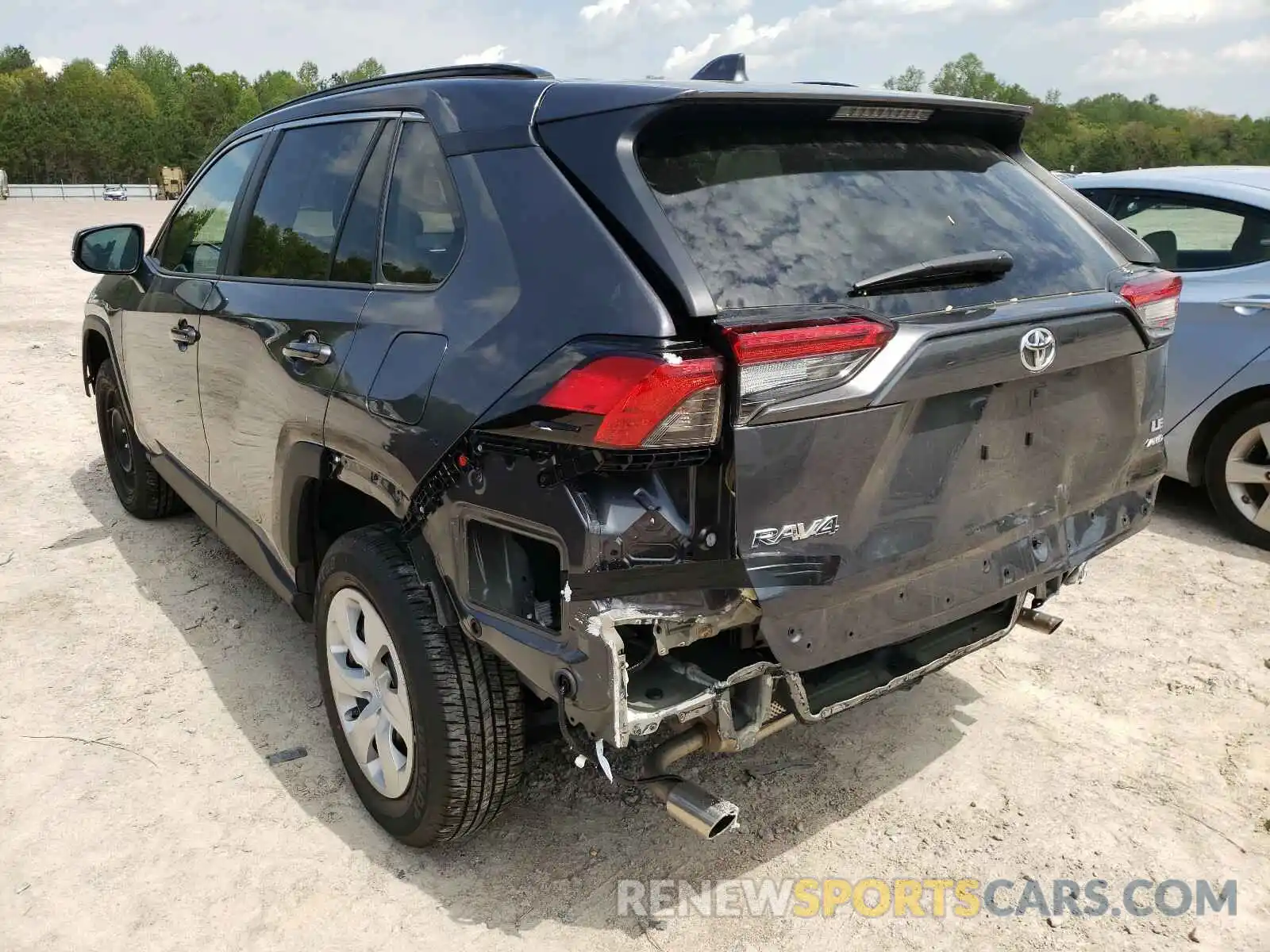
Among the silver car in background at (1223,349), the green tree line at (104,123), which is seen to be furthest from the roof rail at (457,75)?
the green tree line at (104,123)

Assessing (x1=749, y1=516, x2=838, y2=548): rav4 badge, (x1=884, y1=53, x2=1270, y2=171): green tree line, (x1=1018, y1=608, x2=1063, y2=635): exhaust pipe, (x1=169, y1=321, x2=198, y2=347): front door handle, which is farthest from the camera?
(x1=884, y1=53, x2=1270, y2=171): green tree line

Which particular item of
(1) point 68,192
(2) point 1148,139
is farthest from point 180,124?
(2) point 1148,139

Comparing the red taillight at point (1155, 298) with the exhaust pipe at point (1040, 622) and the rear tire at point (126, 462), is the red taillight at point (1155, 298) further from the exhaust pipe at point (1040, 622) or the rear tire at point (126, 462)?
the rear tire at point (126, 462)

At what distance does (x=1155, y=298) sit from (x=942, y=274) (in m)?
0.87

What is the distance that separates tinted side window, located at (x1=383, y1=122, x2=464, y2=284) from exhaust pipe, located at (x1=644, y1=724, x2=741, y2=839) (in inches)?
49.4

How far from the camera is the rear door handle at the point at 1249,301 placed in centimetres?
469

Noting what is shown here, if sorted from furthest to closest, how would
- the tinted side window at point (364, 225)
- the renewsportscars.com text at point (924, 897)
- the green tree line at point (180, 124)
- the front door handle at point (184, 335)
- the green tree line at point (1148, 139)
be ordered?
the green tree line at point (180, 124)
the green tree line at point (1148, 139)
the front door handle at point (184, 335)
the tinted side window at point (364, 225)
the renewsportscars.com text at point (924, 897)

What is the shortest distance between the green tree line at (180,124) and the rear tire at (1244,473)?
5085 centimetres

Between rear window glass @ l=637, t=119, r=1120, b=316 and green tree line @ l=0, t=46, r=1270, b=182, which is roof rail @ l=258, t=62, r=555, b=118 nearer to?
rear window glass @ l=637, t=119, r=1120, b=316

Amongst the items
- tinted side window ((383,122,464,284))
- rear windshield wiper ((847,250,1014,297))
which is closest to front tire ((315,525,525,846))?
tinted side window ((383,122,464,284))

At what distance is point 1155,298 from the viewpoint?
9.08 ft

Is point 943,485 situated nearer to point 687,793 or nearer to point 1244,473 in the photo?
point 687,793

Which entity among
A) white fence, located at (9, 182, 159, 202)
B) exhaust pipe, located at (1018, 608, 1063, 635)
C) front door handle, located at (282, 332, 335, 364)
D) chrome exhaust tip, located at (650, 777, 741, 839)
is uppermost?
white fence, located at (9, 182, 159, 202)

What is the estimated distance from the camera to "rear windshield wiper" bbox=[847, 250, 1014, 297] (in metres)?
2.22
